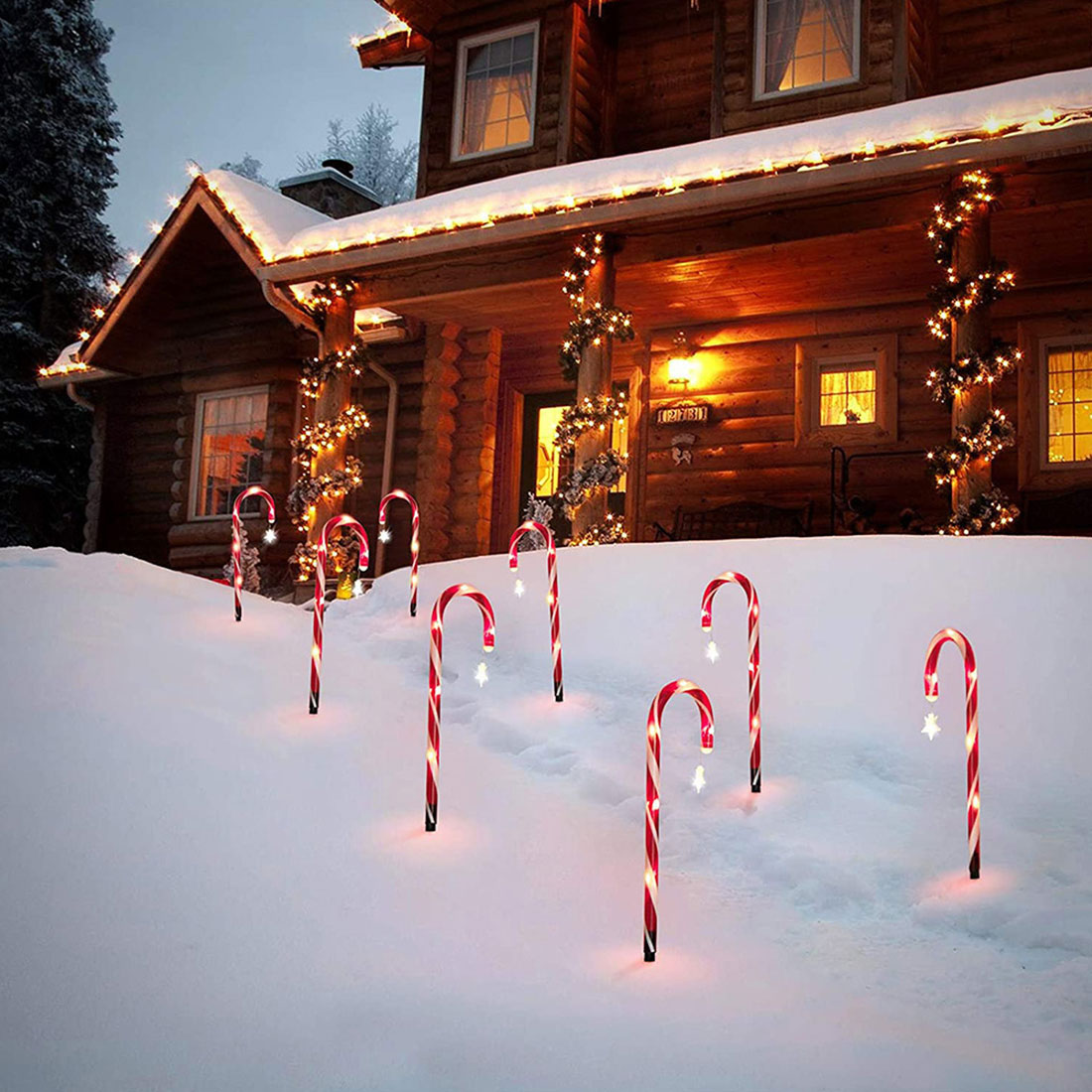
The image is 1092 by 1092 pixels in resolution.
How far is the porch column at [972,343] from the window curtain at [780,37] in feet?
12.5

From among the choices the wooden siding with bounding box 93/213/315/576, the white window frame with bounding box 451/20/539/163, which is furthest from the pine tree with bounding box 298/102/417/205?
the white window frame with bounding box 451/20/539/163

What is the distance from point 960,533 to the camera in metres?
8.13

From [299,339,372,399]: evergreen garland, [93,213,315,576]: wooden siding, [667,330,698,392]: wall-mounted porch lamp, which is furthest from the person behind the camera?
[93,213,315,576]: wooden siding

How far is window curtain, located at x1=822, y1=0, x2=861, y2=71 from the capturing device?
1112 centimetres

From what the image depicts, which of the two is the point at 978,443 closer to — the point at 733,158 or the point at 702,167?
the point at 733,158

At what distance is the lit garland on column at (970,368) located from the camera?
8.19 m

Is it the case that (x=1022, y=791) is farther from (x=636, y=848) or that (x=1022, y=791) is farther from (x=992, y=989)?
(x=636, y=848)

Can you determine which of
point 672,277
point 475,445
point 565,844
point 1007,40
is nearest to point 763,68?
point 1007,40

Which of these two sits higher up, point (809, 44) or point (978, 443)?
point (809, 44)

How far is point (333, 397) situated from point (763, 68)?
5.46 m

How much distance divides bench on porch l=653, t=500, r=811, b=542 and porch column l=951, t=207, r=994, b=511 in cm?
276

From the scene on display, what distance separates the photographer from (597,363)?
9.78 m

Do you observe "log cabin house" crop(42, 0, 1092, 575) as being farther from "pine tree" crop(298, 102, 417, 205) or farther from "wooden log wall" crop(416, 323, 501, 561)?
"pine tree" crop(298, 102, 417, 205)

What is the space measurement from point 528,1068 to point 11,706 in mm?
3505
